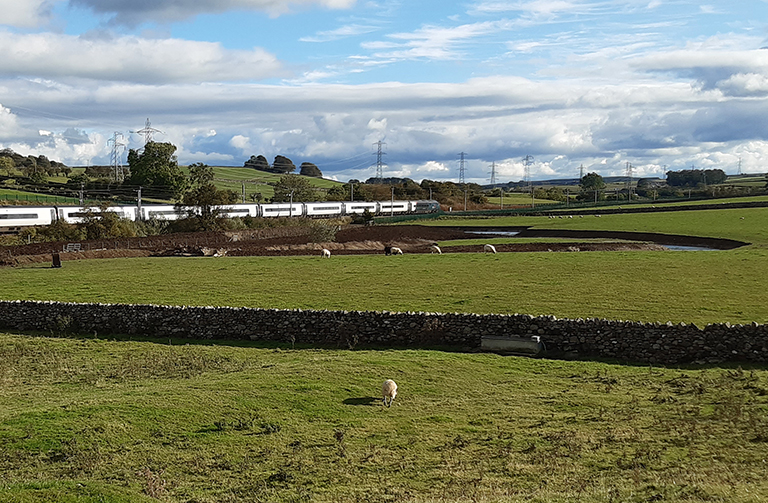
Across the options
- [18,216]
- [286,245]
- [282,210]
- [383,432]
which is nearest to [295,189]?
[282,210]

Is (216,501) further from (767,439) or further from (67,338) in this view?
(67,338)

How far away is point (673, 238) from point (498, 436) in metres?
52.2

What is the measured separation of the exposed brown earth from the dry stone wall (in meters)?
21.1

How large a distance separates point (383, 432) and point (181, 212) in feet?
242

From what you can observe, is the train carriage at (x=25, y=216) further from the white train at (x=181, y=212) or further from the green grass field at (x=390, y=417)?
the green grass field at (x=390, y=417)

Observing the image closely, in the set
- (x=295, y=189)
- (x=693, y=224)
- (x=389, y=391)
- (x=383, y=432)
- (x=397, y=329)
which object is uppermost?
(x=295, y=189)

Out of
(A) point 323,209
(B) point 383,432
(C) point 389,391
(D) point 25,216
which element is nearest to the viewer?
(B) point 383,432

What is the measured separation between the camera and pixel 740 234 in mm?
58844

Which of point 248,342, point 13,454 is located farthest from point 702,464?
point 248,342

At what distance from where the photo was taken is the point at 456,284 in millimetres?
31750

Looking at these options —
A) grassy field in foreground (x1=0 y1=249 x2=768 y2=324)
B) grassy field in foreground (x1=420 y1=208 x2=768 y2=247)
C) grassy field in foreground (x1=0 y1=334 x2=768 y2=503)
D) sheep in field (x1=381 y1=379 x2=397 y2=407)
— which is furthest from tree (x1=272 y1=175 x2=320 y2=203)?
sheep in field (x1=381 y1=379 x2=397 y2=407)

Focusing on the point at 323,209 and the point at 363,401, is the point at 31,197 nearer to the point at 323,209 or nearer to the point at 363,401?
the point at 323,209

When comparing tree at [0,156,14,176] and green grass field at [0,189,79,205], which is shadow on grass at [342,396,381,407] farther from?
tree at [0,156,14,176]

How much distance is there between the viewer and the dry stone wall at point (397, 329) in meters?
20.5
